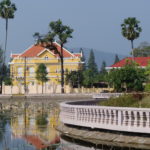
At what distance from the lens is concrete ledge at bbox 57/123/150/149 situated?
758 inches

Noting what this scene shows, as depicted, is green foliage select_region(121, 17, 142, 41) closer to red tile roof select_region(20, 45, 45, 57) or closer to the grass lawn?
red tile roof select_region(20, 45, 45, 57)

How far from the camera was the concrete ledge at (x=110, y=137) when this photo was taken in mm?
19255

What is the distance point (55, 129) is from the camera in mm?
27219

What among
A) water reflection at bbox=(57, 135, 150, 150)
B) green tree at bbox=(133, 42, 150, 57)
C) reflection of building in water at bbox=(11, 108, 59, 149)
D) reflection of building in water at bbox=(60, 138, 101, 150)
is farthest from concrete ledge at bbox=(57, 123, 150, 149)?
green tree at bbox=(133, 42, 150, 57)

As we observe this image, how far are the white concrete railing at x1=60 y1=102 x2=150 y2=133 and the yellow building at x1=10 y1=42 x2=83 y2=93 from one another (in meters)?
80.7

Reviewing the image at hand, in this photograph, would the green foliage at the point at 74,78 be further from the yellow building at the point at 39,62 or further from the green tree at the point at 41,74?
the green tree at the point at 41,74

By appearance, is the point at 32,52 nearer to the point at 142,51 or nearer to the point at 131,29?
the point at 131,29

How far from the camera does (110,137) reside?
20.8 metres

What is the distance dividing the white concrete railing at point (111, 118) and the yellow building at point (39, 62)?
80.7m

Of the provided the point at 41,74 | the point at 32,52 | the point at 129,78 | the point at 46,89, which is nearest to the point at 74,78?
the point at 46,89

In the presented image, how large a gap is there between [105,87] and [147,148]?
80.7 m

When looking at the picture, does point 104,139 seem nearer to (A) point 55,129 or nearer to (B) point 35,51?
(A) point 55,129

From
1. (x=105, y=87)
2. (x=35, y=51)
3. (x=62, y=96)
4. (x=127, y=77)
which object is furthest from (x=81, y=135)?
(x=35, y=51)

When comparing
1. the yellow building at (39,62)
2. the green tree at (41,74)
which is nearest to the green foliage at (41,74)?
the green tree at (41,74)
